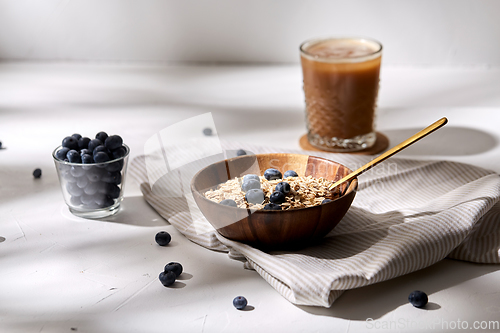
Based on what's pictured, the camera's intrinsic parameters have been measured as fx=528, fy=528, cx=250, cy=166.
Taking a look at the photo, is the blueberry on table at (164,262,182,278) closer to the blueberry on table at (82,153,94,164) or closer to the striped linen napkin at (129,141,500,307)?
the striped linen napkin at (129,141,500,307)

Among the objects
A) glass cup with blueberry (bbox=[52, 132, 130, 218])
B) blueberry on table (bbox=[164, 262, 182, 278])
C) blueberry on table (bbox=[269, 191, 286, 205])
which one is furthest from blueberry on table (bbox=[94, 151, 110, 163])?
blueberry on table (bbox=[269, 191, 286, 205])

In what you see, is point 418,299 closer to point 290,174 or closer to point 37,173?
point 290,174

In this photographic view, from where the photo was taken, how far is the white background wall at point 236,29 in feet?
7.47

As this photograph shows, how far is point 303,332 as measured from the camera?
0.83 metres

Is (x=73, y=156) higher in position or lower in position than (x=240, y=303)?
higher

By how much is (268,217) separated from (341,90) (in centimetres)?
69

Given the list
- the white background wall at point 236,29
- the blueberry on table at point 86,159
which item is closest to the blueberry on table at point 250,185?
the blueberry on table at point 86,159

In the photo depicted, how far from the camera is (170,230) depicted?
1.17 m

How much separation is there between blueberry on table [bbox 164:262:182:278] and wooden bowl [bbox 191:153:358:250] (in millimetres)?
103

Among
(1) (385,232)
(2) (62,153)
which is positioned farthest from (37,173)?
(1) (385,232)

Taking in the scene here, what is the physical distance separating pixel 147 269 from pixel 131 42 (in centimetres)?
172

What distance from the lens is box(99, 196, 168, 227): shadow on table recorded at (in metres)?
1.21

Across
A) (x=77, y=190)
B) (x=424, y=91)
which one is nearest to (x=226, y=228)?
(x=77, y=190)

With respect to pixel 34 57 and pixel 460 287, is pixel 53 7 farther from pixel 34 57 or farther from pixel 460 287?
pixel 460 287
